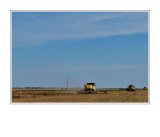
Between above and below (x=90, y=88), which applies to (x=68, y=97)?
below

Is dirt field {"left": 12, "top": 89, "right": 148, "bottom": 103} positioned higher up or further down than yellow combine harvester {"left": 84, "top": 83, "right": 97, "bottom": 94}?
further down

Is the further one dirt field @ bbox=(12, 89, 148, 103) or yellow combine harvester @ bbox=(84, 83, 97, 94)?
yellow combine harvester @ bbox=(84, 83, 97, 94)

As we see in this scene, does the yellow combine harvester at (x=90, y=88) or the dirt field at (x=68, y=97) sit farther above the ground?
the yellow combine harvester at (x=90, y=88)

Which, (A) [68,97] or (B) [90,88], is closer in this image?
(A) [68,97]

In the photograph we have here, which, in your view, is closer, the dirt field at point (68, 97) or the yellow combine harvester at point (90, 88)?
the dirt field at point (68, 97)
